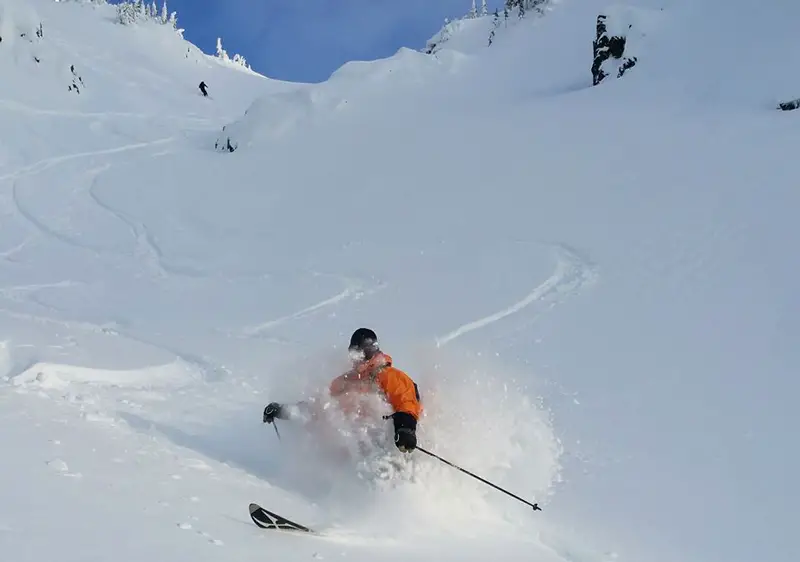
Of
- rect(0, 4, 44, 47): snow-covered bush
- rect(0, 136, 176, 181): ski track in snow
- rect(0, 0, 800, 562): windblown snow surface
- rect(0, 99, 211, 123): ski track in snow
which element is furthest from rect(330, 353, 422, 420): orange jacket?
rect(0, 4, 44, 47): snow-covered bush

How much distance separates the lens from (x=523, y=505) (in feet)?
16.1

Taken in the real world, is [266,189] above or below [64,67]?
below

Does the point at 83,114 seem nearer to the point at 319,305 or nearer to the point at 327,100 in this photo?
the point at 327,100

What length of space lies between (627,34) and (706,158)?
7.61m

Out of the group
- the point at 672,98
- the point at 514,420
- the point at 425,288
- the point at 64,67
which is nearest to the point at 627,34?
the point at 672,98

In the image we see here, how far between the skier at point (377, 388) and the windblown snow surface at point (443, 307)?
0.37 m

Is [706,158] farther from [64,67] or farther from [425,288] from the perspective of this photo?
[64,67]

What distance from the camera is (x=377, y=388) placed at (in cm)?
505

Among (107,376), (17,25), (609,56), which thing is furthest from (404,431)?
(17,25)

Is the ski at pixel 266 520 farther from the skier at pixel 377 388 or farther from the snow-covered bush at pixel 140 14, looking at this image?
the snow-covered bush at pixel 140 14

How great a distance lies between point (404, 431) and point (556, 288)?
464cm

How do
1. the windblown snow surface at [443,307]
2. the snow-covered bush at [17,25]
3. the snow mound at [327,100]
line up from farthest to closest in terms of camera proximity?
1. the snow-covered bush at [17,25]
2. the snow mound at [327,100]
3. the windblown snow surface at [443,307]

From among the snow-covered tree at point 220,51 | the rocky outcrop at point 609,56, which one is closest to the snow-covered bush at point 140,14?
the snow-covered tree at point 220,51

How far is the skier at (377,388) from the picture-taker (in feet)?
15.5
